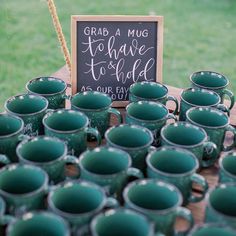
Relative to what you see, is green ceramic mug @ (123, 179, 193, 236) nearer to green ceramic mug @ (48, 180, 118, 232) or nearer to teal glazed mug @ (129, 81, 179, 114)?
green ceramic mug @ (48, 180, 118, 232)

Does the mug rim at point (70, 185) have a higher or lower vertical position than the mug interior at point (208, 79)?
lower

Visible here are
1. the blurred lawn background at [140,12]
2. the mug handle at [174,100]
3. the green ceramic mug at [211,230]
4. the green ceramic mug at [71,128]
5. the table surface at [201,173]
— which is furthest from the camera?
the blurred lawn background at [140,12]

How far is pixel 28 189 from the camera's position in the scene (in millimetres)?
1316

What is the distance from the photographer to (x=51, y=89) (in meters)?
1.70

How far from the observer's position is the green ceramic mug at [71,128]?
4.73 feet

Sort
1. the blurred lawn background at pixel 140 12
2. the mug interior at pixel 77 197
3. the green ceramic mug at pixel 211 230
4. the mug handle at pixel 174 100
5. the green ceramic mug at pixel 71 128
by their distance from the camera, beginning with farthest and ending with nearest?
the blurred lawn background at pixel 140 12 < the mug handle at pixel 174 100 < the green ceramic mug at pixel 71 128 < the mug interior at pixel 77 197 < the green ceramic mug at pixel 211 230

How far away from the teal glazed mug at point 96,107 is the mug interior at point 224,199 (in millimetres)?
433

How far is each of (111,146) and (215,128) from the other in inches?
11.1

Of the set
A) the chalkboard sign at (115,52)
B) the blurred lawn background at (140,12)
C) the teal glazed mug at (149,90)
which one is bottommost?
the blurred lawn background at (140,12)

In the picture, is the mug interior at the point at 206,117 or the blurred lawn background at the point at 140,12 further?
the blurred lawn background at the point at 140,12

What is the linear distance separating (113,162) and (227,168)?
0.27 meters

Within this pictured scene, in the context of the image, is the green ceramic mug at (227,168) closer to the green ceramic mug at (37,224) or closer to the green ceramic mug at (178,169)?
the green ceramic mug at (178,169)

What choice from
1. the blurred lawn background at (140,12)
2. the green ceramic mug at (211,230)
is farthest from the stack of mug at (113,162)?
the blurred lawn background at (140,12)

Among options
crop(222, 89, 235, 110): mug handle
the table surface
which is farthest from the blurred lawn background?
crop(222, 89, 235, 110): mug handle
